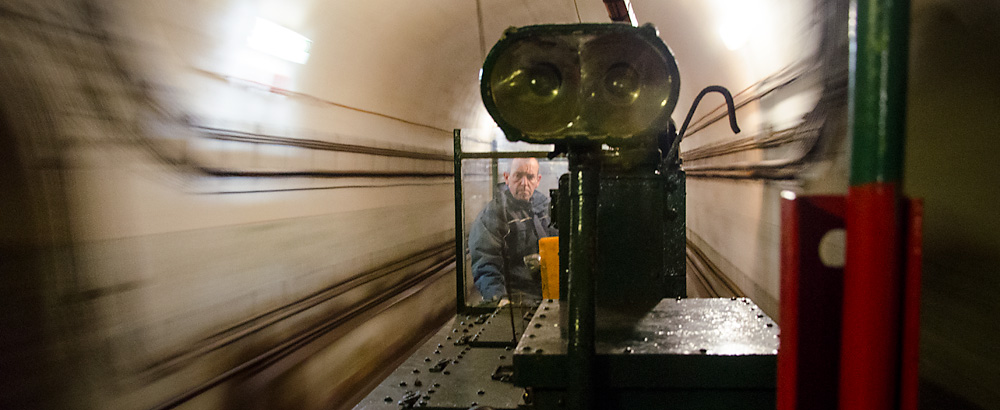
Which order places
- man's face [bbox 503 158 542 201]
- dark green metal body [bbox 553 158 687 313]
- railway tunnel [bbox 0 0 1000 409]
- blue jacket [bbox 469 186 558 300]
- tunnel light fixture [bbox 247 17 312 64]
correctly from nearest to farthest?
railway tunnel [bbox 0 0 1000 409], dark green metal body [bbox 553 158 687 313], tunnel light fixture [bbox 247 17 312 64], blue jacket [bbox 469 186 558 300], man's face [bbox 503 158 542 201]

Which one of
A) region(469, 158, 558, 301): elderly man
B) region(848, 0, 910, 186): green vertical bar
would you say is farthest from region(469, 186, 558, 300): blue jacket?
region(848, 0, 910, 186): green vertical bar

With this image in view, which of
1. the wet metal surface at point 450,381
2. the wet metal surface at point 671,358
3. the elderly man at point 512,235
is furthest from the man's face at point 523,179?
the wet metal surface at point 671,358

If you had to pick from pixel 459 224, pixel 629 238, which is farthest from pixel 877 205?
pixel 459 224

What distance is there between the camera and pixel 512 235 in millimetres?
4539

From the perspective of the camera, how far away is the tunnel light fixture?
7.61ft

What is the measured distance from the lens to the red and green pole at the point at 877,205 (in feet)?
1.76

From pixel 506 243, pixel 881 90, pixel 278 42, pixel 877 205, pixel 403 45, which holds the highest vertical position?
pixel 403 45

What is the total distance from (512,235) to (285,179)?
2313 mm

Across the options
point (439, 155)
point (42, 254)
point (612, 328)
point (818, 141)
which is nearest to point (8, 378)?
point (42, 254)

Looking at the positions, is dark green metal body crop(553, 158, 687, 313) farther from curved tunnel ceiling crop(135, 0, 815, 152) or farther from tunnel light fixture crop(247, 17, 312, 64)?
tunnel light fixture crop(247, 17, 312, 64)

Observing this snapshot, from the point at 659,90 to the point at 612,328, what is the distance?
Answer: 62cm

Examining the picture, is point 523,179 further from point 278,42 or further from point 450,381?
point 278,42

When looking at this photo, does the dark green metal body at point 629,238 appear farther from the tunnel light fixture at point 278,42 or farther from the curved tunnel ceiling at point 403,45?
the tunnel light fixture at point 278,42

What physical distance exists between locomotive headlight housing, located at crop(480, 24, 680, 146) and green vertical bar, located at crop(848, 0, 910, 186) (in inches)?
23.6
